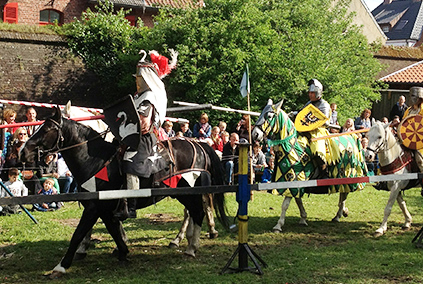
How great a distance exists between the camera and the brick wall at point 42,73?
67.1ft

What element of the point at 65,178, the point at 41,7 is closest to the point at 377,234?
the point at 65,178

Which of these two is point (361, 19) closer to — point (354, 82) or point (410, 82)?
point (410, 82)

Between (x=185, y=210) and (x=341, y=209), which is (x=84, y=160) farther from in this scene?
(x=341, y=209)

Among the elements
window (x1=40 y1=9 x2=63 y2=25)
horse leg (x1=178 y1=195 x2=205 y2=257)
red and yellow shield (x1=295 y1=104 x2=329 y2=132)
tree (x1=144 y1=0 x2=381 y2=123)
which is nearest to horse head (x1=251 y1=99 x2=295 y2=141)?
red and yellow shield (x1=295 y1=104 x2=329 y2=132)

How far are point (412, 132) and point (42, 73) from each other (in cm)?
1521

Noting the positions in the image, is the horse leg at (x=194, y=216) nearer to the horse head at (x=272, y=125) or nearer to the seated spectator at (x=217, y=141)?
the horse head at (x=272, y=125)

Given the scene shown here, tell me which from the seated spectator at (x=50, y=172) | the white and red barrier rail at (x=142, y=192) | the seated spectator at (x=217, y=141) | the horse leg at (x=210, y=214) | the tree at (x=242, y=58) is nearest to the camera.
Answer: the white and red barrier rail at (x=142, y=192)

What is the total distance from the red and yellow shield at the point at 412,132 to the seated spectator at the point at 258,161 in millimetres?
4697

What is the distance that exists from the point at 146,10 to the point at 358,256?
72.2ft

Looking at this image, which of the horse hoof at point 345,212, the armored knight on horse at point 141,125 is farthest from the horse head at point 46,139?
the horse hoof at point 345,212

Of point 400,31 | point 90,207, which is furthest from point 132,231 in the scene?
point 400,31

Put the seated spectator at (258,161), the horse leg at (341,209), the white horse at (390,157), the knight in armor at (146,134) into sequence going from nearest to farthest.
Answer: the knight in armor at (146,134) < the white horse at (390,157) < the horse leg at (341,209) < the seated spectator at (258,161)

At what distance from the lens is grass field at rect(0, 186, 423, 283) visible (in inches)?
270

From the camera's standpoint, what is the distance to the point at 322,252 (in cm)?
815
